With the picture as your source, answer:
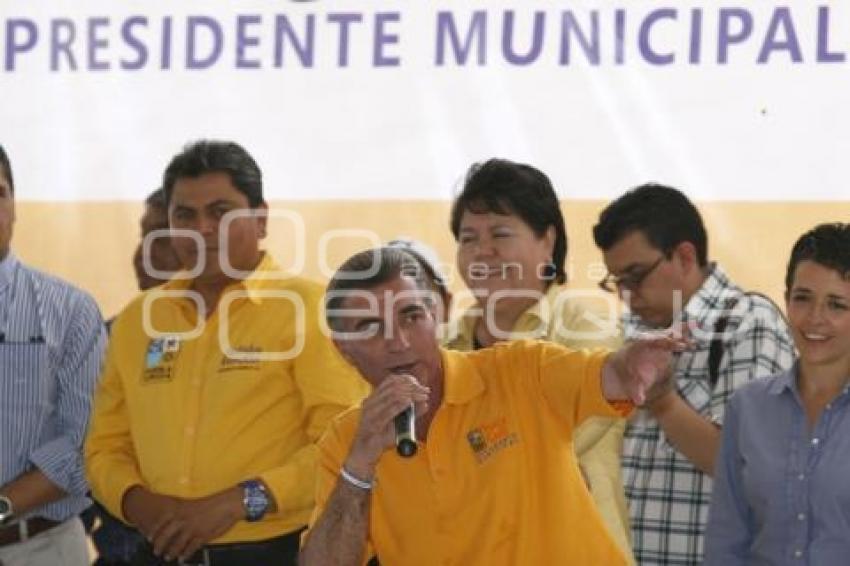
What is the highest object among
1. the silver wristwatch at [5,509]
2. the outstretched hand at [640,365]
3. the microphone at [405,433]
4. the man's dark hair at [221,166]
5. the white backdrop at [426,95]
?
the white backdrop at [426,95]

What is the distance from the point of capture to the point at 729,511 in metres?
3.20

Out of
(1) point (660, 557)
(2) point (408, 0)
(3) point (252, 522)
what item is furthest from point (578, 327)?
(2) point (408, 0)

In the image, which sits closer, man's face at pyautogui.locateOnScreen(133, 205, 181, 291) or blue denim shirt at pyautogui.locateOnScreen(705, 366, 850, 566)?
blue denim shirt at pyautogui.locateOnScreen(705, 366, 850, 566)

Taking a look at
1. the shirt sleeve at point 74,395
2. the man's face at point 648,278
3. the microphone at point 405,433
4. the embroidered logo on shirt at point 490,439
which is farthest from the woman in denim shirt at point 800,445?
the shirt sleeve at point 74,395

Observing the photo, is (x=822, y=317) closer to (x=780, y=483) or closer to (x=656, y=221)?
(x=780, y=483)

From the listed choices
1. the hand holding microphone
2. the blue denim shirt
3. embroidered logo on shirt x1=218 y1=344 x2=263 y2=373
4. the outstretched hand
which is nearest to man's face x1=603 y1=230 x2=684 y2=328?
the blue denim shirt

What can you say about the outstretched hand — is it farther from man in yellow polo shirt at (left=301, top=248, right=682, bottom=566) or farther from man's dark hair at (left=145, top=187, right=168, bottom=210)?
man's dark hair at (left=145, top=187, right=168, bottom=210)

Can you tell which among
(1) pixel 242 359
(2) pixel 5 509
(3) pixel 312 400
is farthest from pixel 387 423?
(2) pixel 5 509

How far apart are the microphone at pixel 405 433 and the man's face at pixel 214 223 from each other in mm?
1224

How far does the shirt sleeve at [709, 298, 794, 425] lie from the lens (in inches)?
138

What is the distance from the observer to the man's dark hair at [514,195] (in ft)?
11.7

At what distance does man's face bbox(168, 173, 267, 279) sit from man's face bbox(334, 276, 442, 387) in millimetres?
996

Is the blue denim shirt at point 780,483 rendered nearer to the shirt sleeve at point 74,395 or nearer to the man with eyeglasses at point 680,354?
the man with eyeglasses at point 680,354

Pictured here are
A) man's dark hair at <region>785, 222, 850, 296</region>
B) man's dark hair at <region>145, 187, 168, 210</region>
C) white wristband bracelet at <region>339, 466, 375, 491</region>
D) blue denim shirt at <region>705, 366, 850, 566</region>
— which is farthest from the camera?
man's dark hair at <region>145, 187, 168, 210</region>
